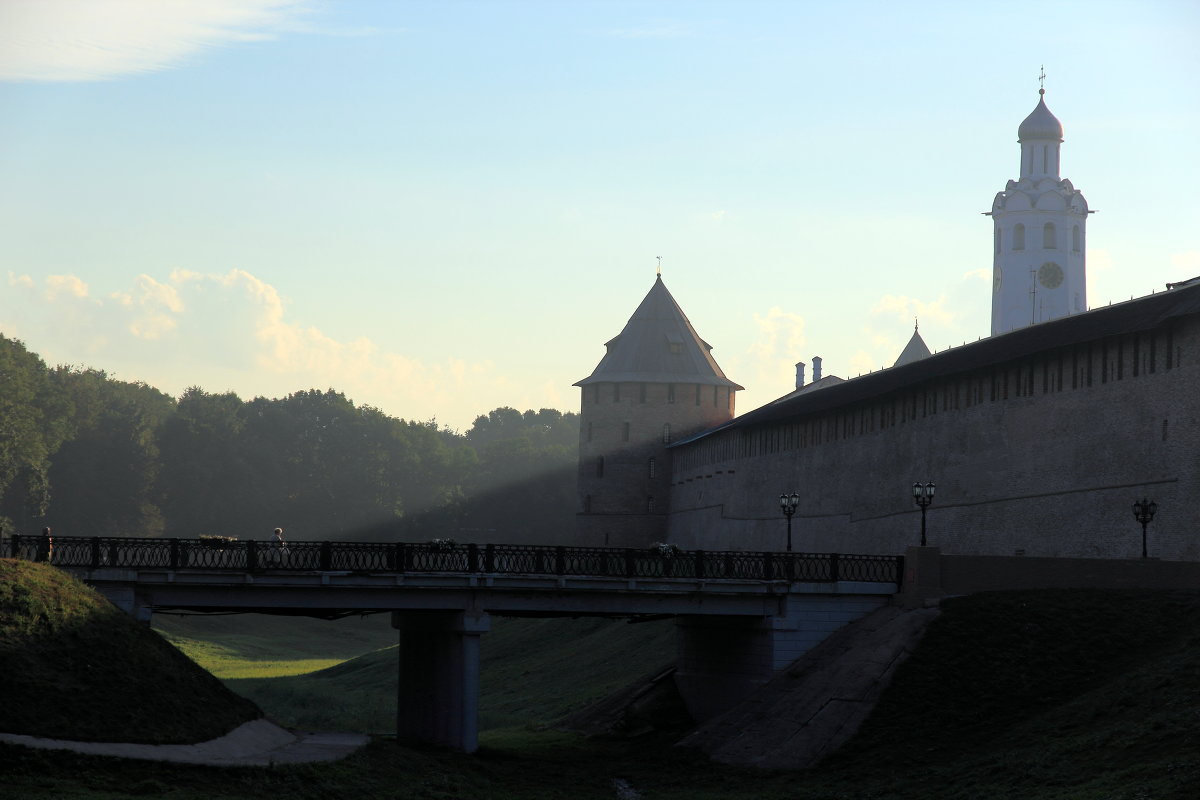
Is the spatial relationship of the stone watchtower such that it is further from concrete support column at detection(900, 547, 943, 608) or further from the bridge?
concrete support column at detection(900, 547, 943, 608)

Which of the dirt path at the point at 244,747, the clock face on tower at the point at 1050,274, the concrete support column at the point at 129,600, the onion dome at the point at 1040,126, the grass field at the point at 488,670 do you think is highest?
the onion dome at the point at 1040,126

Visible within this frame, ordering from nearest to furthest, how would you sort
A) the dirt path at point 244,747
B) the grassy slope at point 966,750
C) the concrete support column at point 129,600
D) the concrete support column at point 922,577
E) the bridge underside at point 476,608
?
the grassy slope at point 966,750
the dirt path at point 244,747
the concrete support column at point 129,600
the bridge underside at point 476,608
the concrete support column at point 922,577

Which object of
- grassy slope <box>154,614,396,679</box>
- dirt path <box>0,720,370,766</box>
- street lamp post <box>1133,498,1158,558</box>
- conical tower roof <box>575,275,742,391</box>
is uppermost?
conical tower roof <box>575,275,742,391</box>

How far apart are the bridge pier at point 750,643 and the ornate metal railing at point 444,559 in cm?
73

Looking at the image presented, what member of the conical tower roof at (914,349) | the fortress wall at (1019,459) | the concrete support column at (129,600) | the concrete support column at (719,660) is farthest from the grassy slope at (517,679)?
the conical tower roof at (914,349)

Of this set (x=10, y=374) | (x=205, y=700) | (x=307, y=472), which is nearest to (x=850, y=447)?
(x=205, y=700)

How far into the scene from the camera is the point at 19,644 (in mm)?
27938

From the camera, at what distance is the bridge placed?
1324 inches

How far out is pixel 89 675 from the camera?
2828 cm

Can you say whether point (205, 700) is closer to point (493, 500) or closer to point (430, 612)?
point (430, 612)

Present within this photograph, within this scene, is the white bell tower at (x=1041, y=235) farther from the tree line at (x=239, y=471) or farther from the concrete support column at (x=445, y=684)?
the concrete support column at (x=445, y=684)

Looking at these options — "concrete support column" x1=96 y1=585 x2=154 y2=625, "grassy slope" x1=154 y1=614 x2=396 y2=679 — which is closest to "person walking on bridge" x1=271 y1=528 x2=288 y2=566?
"concrete support column" x1=96 y1=585 x2=154 y2=625

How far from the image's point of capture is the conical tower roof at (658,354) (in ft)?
271

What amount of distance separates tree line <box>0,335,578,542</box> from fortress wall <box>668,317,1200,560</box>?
52530mm
